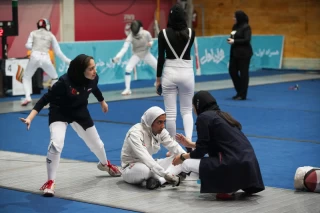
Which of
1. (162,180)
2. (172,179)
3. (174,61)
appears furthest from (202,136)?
(174,61)

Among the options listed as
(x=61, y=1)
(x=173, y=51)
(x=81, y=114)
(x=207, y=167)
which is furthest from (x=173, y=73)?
(x=61, y=1)

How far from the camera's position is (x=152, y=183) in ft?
24.5

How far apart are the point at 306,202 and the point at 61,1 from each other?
56.1ft

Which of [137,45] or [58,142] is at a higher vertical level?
[137,45]

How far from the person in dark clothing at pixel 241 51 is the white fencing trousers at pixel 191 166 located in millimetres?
8144

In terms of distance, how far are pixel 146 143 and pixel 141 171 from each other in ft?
1.15

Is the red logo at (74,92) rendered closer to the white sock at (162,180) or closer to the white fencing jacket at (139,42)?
the white sock at (162,180)

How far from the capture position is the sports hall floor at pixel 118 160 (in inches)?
271

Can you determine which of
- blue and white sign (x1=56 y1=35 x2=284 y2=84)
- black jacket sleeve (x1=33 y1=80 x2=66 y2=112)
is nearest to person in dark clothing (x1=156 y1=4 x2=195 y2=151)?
black jacket sleeve (x1=33 y1=80 x2=66 y2=112)

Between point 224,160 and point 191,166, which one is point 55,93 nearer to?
point 191,166

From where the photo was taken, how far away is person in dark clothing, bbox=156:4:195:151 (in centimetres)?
903

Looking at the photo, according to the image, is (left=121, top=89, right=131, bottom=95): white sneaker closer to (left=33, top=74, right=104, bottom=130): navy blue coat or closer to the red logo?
(left=33, top=74, right=104, bottom=130): navy blue coat

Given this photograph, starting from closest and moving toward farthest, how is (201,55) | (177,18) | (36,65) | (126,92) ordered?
(177,18), (36,65), (126,92), (201,55)

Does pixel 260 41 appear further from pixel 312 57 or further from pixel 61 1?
pixel 61 1
